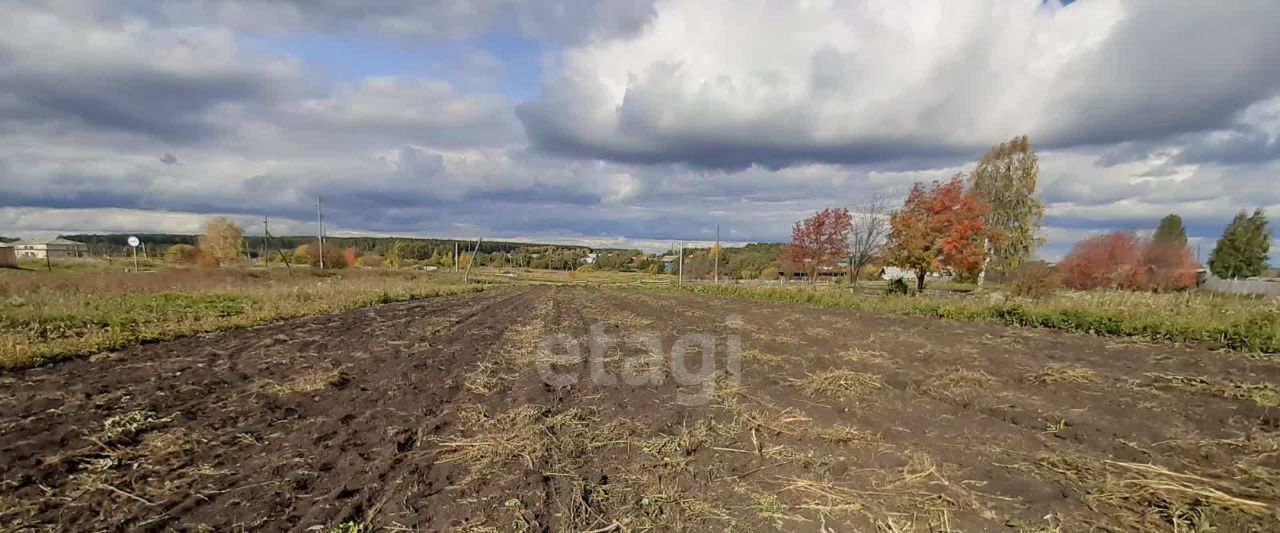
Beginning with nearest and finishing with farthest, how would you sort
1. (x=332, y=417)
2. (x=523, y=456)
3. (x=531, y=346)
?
1. (x=523, y=456)
2. (x=332, y=417)
3. (x=531, y=346)

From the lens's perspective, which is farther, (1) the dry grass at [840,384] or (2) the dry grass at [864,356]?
(2) the dry grass at [864,356]

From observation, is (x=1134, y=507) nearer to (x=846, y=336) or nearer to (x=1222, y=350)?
(x=846, y=336)

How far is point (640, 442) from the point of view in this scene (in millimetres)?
3994

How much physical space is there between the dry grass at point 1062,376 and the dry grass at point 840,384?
2024 mm

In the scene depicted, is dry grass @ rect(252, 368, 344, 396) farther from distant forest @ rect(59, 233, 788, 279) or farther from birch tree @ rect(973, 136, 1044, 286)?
distant forest @ rect(59, 233, 788, 279)

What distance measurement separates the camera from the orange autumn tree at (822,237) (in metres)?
30.8

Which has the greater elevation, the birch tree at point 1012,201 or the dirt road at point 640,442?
the birch tree at point 1012,201

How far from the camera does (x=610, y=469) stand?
3510 millimetres

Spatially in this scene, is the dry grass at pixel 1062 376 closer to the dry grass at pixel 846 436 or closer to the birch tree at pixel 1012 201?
the dry grass at pixel 846 436

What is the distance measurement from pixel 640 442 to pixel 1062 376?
5.82m

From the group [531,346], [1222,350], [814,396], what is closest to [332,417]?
[531,346]

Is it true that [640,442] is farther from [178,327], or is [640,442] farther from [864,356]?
[178,327]

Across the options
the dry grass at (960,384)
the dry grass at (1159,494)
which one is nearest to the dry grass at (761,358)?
the dry grass at (960,384)

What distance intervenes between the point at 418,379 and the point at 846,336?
8.18 metres
